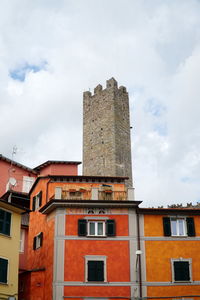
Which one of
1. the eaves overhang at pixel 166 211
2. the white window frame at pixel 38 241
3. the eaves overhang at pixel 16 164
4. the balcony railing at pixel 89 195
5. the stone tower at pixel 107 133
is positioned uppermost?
the stone tower at pixel 107 133

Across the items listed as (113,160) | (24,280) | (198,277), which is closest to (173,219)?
(198,277)

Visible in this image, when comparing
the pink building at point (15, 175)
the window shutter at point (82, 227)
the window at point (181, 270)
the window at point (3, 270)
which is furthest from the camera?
the pink building at point (15, 175)

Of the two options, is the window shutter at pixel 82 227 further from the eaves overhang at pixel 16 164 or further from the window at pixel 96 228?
the eaves overhang at pixel 16 164

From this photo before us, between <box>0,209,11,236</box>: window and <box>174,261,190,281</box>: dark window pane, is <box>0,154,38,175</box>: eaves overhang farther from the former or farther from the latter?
<box>174,261,190,281</box>: dark window pane

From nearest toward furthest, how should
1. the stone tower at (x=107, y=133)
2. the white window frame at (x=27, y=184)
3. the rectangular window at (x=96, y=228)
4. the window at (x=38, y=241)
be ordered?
the rectangular window at (x=96, y=228) → the window at (x=38, y=241) → the white window frame at (x=27, y=184) → the stone tower at (x=107, y=133)

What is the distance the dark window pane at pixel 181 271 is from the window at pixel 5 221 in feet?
35.6

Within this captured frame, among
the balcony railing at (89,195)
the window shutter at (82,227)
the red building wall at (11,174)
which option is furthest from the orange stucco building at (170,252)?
the red building wall at (11,174)

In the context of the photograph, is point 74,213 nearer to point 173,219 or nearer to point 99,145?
point 173,219

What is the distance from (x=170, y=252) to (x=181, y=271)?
1.36 m

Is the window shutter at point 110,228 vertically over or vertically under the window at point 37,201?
under

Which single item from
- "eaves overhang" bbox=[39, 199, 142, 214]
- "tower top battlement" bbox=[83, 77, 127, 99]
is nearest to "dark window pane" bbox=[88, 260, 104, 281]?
"eaves overhang" bbox=[39, 199, 142, 214]

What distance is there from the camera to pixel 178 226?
32000mm

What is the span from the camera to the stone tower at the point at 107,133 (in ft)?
246

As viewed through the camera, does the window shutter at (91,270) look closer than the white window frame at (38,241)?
Yes
